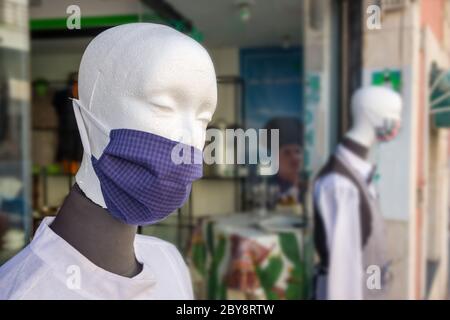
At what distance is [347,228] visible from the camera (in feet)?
6.66

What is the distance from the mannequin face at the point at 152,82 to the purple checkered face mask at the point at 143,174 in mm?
13

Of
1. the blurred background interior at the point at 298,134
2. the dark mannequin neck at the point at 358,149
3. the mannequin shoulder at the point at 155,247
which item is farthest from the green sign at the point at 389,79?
the mannequin shoulder at the point at 155,247

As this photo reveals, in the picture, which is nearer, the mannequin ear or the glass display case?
the mannequin ear

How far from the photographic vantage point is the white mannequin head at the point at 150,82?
0.52 m

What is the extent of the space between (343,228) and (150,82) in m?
1.69

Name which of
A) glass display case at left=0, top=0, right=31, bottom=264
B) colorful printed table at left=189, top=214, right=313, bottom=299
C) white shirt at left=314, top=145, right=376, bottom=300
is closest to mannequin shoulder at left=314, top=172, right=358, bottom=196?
white shirt at left=314, top=145, right=376, bottom=300

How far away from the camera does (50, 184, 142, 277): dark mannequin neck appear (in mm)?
618

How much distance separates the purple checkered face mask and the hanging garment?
153 cm

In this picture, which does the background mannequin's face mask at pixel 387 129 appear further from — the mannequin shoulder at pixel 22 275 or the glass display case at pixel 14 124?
the mannequin shoulder at pixel 22 275

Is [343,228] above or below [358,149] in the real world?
below

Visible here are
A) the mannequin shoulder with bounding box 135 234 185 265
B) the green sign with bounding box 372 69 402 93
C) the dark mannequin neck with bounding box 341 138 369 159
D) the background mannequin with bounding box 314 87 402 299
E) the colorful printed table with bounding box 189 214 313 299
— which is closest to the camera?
the mannequin shoulder with bounding box 135 234 185 265

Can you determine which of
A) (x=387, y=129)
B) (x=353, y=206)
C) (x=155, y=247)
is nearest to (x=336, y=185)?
(x=353, y=206)

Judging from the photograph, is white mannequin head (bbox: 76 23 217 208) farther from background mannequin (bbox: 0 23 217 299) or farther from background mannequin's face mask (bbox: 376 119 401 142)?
background mannequin's face mask (bbox: 376 119 401 142)

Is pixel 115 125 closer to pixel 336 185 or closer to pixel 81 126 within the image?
pixel 81 126
